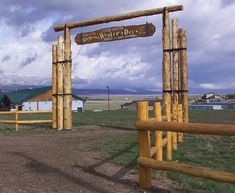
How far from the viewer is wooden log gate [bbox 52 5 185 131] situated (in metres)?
18.4

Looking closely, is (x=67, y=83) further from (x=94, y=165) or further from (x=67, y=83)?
(x=94, y=165)

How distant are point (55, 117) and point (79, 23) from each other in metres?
4.29

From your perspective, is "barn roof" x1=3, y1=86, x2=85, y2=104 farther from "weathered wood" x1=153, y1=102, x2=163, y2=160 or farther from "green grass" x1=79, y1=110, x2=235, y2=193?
"weathered wood" x1=153, y1=102, x2=163, y2=160

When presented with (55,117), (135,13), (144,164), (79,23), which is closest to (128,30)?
(135,13)

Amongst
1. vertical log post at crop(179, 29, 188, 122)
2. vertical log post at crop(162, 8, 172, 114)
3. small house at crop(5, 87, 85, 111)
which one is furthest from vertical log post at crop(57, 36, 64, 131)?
small house at crop(5, 87, 85, 111)

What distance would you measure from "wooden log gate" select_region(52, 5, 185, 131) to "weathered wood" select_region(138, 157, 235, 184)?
8.82 m

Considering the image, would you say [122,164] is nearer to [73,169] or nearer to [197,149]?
[73,169]

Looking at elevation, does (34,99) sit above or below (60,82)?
above

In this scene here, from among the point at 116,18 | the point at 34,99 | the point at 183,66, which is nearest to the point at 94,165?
the point at 183,66

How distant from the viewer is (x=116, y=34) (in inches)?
829

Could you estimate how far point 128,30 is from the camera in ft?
67.7

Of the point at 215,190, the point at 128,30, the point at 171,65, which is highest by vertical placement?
the point at 128,30

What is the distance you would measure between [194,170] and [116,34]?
1404 centimetres

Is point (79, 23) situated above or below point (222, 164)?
above
